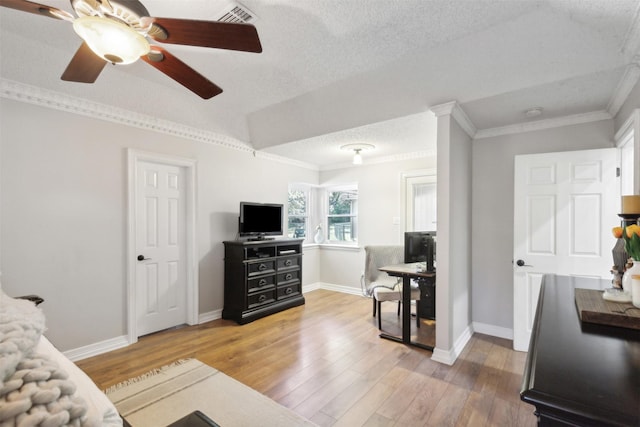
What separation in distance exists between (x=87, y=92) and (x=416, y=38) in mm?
3075

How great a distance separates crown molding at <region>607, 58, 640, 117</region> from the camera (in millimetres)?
2022

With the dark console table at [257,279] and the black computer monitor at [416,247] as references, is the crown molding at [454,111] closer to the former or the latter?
the black computer monitor at [416,247]

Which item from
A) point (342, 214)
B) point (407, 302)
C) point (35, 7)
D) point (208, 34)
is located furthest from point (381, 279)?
point (35, 7)

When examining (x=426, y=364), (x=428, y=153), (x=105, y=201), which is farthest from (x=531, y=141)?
(x=105, y=201)

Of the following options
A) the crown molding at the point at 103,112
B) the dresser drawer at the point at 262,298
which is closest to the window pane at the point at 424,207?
the dresser drawer at the point at 262,298

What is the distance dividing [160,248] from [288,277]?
5.97 ft

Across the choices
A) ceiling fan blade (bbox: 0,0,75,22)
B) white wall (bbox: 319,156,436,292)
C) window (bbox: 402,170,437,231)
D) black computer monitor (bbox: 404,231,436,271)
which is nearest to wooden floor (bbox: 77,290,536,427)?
black computer monitor (bbox: 404,231,436,271)

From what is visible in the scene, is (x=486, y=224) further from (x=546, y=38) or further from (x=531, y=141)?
(x=546, y=38)

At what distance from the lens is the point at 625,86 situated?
2238mm

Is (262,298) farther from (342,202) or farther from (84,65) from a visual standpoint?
(84,65)

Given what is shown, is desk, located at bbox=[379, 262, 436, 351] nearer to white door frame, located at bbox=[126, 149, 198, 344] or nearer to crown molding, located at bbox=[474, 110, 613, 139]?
crown molding, located at bbox=[474, 110, 613, 139]

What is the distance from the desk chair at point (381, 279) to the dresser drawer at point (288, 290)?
1078 mm

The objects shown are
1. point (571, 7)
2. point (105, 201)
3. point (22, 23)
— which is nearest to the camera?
point (571, 7)

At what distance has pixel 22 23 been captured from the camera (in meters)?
2.18
